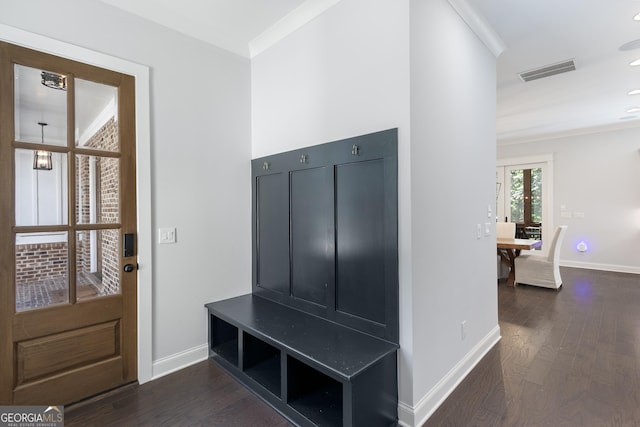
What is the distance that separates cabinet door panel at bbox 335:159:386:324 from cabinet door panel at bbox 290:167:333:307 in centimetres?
10

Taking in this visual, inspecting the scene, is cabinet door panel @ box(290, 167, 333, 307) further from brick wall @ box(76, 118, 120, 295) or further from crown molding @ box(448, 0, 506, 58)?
crown molding @ box(448, 0, 506, 58)

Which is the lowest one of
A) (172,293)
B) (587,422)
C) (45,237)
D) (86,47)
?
(587,422)

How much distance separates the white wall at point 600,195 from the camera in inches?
218

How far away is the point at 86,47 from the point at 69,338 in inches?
76.4

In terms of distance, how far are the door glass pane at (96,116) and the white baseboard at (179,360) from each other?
65.6 inches

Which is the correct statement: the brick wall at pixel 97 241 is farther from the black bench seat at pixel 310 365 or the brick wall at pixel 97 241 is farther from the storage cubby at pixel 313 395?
the storage cubby at pixel 313 395

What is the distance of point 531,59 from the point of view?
3.13 metres

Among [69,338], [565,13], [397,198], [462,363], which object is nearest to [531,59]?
[565,13]

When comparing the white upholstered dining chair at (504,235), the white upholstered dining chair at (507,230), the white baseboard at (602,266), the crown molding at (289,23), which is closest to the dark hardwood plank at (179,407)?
the crown molding at (289,23)

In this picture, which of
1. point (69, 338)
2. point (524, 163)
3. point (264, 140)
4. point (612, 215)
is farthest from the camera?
point (524, 163)

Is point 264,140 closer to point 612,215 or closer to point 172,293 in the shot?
point 172,293

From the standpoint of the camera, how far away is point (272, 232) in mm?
2699

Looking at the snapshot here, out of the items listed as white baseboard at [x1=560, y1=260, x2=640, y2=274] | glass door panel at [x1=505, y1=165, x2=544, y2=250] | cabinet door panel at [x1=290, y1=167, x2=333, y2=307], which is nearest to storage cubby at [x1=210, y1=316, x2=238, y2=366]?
cabinet door panel at [x1=290, y1=167, x2=333, y2=307]

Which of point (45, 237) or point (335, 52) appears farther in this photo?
point (335, 52)
